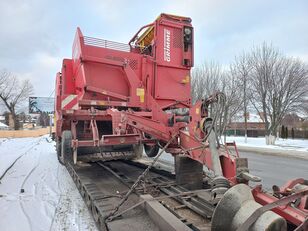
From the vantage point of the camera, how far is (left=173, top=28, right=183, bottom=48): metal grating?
7.69 m

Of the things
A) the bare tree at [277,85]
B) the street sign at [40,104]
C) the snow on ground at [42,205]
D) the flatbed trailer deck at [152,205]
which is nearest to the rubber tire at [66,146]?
the flatbed trailer deck at [152,205]

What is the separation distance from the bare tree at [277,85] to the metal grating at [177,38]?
16987mm

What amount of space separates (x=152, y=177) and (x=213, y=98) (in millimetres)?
3374

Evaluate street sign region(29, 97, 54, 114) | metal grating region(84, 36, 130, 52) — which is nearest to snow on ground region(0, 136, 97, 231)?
metal grating region(84, 36, 130, 52)

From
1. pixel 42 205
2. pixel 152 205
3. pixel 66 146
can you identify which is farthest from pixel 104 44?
pixel 152 205

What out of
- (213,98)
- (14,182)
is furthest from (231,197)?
(14,182)

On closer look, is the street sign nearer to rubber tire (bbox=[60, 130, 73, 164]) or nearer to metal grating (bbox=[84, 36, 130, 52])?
metal grating (bbox=[84, 36, 130, 52])

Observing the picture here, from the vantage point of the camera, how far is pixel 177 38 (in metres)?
7.72

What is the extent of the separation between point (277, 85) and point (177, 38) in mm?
17338

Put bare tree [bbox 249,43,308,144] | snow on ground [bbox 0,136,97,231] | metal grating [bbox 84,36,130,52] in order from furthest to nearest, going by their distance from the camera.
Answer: bare tree [bbox 249,43,308,144]
metal grating [bbox 84,36,130,52]
snow on ground [bbox 0,136,97,231]

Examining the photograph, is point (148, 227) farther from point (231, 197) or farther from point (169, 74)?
point (169, 74)

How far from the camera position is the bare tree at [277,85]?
22.5 meters

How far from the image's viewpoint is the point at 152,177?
285 inches

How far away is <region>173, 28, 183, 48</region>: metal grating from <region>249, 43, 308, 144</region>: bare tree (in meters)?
17.0
